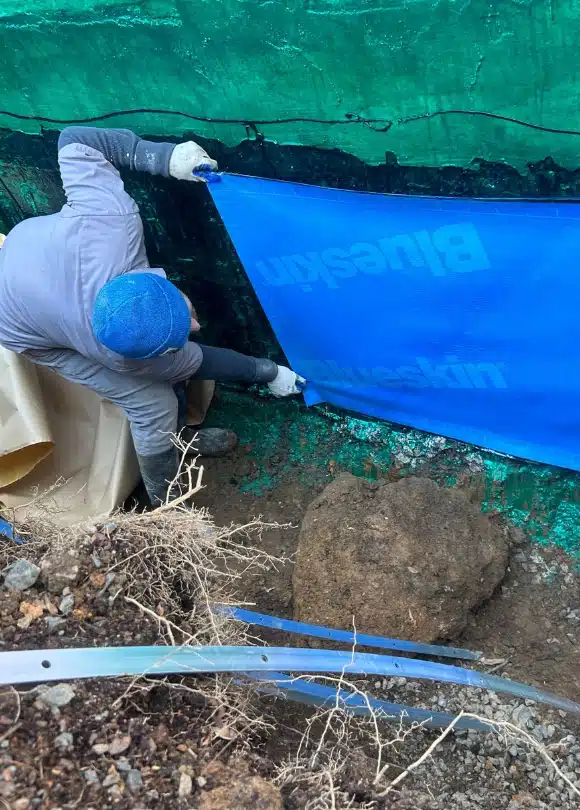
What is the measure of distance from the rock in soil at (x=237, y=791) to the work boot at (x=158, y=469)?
39.1 inches

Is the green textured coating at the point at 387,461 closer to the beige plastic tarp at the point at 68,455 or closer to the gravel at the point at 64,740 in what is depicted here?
the beige plastic tarp at the point at 68,455

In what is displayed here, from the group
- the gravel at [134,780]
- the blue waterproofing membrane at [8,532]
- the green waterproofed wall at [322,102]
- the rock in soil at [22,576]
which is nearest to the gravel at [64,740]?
the gravel at [134,780]

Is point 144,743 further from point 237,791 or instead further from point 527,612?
point 527,612

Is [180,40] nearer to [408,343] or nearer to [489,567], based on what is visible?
[408,343]

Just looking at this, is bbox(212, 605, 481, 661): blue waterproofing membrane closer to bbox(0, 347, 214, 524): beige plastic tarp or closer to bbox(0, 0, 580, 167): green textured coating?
bbox(0, 347, 214, 524): beige plastic tarp

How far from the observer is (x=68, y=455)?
8.09ft

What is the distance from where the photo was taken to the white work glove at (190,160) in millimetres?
1807

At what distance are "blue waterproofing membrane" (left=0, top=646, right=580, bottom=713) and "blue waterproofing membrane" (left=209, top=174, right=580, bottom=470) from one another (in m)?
0.86

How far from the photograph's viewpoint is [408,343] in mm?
1978

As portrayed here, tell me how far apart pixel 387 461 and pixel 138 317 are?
1.19 m

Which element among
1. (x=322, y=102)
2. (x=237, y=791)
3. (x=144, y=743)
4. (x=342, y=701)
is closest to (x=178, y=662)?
(x=144, y=743)

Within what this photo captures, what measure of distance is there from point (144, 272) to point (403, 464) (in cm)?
119

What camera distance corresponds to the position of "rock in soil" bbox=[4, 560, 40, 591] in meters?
1.45

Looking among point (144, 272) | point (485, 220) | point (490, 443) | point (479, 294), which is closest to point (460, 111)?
point (485, 220)
